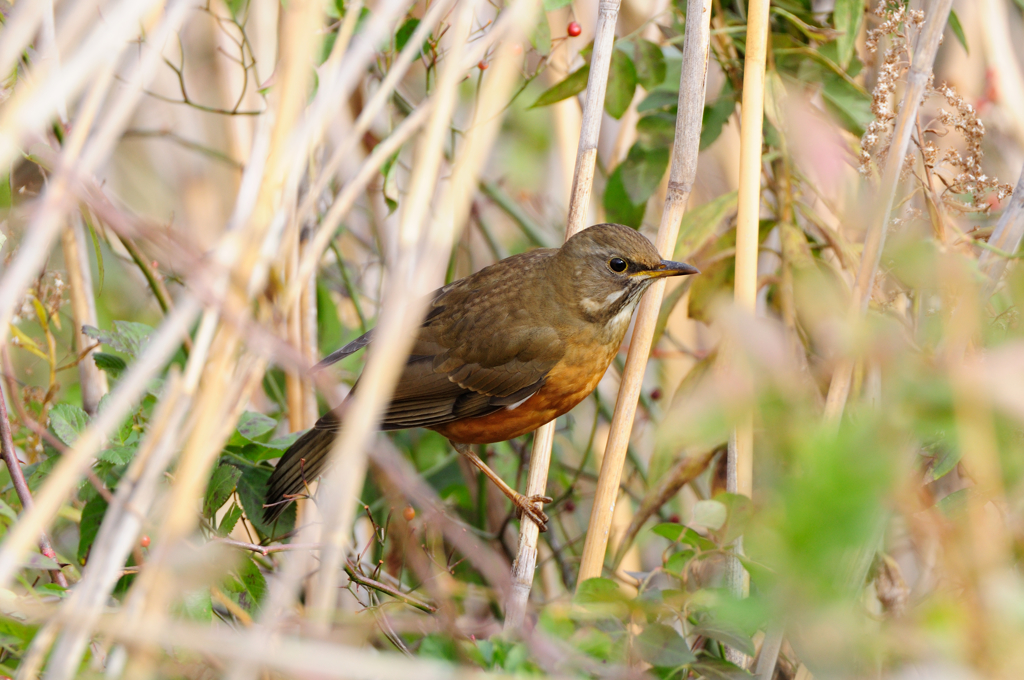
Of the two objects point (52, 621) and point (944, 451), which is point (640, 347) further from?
point (52, 621)

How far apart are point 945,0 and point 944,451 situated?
1001 millimetres

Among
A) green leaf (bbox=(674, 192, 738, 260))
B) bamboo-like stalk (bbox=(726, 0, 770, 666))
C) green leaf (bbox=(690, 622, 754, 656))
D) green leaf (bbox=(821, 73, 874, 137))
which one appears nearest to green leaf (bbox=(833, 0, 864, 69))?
green leaf (bbox=(821, 73, 874, 137))

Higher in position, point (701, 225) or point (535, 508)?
point (701, 225)

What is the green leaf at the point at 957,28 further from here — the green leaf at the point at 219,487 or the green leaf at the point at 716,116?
the green leaf at the point at 219,487

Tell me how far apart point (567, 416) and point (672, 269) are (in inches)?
57.3

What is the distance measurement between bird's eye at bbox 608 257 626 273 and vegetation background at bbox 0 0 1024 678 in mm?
227

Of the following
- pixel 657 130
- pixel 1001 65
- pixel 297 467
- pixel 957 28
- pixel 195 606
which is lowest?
pixel 195 606

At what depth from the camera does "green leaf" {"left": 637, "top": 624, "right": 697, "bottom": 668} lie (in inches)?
62.8

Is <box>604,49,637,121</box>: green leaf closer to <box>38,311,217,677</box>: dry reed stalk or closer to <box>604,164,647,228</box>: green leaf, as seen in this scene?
<box>604,164,647,228</box>: green leaf

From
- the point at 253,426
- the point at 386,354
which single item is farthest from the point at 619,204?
the point at 386,354

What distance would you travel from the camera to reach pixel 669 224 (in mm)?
2504

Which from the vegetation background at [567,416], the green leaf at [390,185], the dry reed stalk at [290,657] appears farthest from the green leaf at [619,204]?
the dry reed stalk at [290,657]

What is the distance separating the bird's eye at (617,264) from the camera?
9.55 feet

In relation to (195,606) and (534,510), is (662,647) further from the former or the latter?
(534,510)
